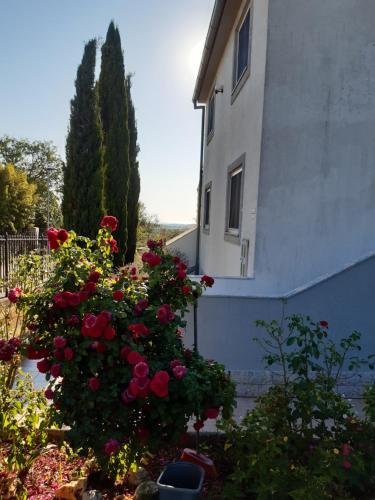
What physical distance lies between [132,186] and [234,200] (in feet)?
35.2

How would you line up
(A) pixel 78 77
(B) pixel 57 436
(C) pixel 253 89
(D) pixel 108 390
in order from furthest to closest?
(A) pixel 78 77
(C) pixel 253 89
(B) pixel 57 436
(D) pixel 108 390

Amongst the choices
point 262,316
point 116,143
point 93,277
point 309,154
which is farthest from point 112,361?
point 116,143

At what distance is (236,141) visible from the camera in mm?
6082

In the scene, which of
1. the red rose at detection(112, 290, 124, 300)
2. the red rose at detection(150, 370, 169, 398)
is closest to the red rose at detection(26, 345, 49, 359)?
the red rose at detection(112, 290, 124, 300)

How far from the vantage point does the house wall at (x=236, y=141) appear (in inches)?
183

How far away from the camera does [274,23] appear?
4328mm

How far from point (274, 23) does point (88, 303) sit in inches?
159

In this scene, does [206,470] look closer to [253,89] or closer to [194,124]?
[253,89]

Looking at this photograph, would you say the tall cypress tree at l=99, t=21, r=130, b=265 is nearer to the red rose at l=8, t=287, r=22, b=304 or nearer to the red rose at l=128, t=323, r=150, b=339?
the red rose at l=8, t=287, r=22, b=304

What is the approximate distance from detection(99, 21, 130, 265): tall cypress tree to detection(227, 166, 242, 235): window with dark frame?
23.2 ft

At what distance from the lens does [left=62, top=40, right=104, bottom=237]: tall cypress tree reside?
1109 cm

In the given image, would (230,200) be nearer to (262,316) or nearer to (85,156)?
(262,316)

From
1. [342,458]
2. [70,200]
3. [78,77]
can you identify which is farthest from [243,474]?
[78,77]

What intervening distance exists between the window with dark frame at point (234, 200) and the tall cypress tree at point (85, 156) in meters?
5.57
